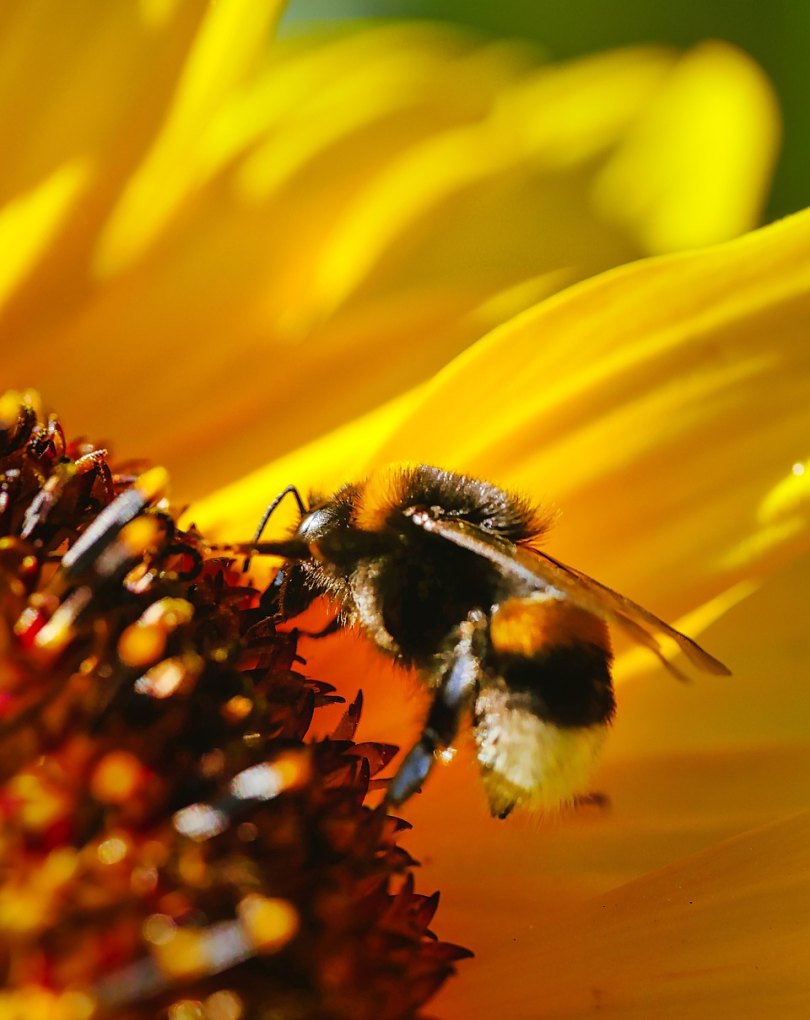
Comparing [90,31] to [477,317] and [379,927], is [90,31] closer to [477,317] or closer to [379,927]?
[477,317]

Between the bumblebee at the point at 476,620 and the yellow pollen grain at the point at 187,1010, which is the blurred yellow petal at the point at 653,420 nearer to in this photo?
the bumblebee at the point at 476,620

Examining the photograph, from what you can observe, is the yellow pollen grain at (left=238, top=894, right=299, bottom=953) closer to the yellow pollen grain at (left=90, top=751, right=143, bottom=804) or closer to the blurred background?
the yellow pollen grain at (left=90, top=751, right=143, bottom=804)

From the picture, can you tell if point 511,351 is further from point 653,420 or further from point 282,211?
point 282,211

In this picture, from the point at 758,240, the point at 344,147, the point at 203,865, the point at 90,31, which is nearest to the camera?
the point at 203,865

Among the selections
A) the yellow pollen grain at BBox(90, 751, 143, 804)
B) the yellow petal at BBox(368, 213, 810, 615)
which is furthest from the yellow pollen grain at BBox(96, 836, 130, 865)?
the yellow petal at BBox(368, 213, 810, 615)

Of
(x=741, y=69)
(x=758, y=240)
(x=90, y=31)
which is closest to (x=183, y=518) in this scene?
(x=90, y=31)

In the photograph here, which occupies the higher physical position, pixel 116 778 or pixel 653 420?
pixel 653 420

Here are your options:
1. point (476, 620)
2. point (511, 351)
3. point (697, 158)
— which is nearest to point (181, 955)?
point (476, 620)
